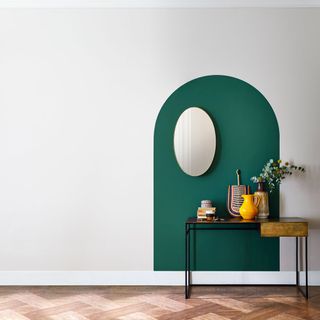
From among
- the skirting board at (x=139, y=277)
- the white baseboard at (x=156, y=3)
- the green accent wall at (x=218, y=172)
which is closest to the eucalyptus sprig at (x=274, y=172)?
the green accent wall at (x=218, y=172)

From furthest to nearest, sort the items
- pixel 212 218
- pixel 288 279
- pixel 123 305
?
pixel 288 279, pixel 212 218, pixel 123 305

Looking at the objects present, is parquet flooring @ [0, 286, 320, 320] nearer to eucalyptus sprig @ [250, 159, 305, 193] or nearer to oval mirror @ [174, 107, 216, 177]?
eucalyptus sprig @ [250, 159, 305, 193]

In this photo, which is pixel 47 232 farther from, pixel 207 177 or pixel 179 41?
pixel 179 41

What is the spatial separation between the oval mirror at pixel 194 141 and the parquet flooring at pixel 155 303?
1170 mm

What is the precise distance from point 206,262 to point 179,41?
2199mm

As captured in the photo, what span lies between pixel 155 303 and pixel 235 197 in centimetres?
122

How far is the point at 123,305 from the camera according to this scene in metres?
3.45

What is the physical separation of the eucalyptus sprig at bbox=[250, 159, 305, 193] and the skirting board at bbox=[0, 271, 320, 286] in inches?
34.4

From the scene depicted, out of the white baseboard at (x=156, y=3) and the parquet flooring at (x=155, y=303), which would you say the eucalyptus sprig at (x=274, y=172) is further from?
the white baseboard at (x=156, y=3)

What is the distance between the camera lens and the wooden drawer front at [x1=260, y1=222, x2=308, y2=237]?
11.6ft

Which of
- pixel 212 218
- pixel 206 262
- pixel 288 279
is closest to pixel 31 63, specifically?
pixel 212 218

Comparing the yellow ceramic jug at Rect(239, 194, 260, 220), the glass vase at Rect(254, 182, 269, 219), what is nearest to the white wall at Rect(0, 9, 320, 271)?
the glass vase at Rect(254, 182, 269, 219)

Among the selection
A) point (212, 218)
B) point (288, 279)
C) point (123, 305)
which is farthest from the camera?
point (288, 279)

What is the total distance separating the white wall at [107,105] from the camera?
4078mm
